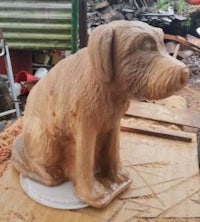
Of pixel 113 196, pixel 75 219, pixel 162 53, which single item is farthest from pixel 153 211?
pixel 162 53

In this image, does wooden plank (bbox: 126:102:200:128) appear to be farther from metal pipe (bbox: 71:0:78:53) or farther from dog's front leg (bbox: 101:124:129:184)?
metal pipe (bbox: 71:0:78:53)

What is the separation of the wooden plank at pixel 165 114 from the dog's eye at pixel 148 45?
3.22 ft

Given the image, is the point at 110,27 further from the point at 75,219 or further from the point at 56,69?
the point at 75,219

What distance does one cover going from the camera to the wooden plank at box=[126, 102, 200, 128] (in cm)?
194

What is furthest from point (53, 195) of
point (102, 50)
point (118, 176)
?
point (102, 50)

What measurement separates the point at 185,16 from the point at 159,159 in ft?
13.5

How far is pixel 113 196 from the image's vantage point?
1.27 m

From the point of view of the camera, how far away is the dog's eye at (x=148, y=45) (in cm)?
97

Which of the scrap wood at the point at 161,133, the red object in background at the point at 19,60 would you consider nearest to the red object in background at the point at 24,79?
the red object in background at the point at 19,60

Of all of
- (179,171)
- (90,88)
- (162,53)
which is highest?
(162,53)

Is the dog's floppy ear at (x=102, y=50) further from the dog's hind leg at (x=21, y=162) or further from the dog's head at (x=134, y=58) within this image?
the dog's hind leg at (x=21, y=162)

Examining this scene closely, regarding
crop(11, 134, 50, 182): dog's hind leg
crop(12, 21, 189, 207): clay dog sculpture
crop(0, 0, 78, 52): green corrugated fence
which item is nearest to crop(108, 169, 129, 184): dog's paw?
crop(12, 21, 189, 207): clay dog sculpture

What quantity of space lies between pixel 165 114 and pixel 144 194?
77cm

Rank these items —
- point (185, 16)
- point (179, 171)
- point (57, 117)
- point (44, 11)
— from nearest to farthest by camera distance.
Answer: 1. point (57, 117)
2. point (179, 171)
3. point (44, 11)
4. point (185, 16)
